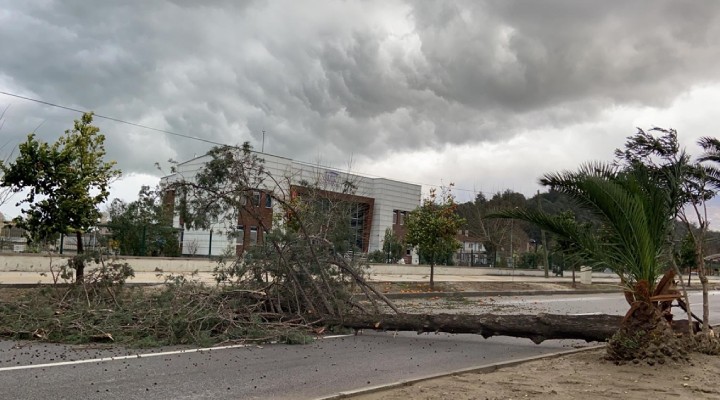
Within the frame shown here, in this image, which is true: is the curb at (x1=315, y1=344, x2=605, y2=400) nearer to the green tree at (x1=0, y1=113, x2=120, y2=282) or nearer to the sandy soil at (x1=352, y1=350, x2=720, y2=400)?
the sandy soil at (x1=352, y1=350, x2=720, y2=400)

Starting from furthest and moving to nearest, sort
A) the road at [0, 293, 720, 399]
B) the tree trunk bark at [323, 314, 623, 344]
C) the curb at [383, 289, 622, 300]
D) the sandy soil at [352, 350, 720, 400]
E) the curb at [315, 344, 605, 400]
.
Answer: the curb at [383, 289, 622, 300]
the tree trunk bark at [323, 314, 623, 344]
the road at [0, 293, 720, 399]
the curb at [315, 344, 605, 400]
the sandy soil at [352, 350, 720, 400]

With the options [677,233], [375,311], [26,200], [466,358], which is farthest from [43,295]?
[677,233]

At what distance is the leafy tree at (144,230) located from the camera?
27297 mm

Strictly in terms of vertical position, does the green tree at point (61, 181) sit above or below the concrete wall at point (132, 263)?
above

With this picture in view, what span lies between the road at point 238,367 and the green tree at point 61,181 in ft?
20.1

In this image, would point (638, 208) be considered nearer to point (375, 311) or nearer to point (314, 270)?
point (375, 311)

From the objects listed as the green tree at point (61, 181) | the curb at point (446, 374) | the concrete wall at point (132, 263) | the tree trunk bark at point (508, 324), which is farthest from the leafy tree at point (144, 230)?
the curb at point (446, 374)

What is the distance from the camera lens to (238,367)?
767cm

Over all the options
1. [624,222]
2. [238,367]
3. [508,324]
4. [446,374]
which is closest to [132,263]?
[238,367]

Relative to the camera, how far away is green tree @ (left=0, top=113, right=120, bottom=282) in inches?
546

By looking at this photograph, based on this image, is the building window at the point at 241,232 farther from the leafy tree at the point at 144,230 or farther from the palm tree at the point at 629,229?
the leafy tree at the point at 144,230

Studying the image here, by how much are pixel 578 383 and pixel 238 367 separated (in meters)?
4.26

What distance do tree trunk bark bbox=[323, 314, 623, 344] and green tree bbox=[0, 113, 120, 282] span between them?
8.08m

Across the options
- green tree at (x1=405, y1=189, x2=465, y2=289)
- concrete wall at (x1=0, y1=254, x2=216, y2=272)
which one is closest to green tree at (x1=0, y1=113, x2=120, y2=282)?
concrete wall at (x1=0, y1=254, x2=216, y2=272)
